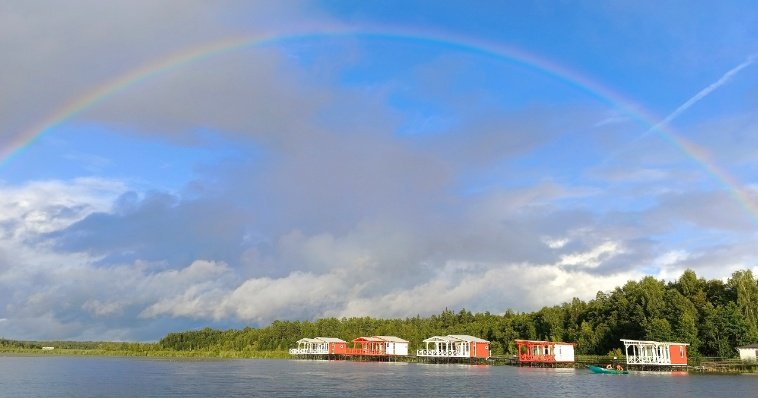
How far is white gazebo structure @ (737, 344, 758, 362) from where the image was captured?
232ft

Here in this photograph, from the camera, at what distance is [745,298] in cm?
8481

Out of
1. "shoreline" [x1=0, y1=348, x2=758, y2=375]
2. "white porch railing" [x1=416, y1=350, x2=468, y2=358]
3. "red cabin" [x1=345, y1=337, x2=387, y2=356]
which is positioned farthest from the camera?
"red cabin" [x1=345, y1=337, x2=387, y2=356]

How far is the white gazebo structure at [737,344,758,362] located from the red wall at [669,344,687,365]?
19.9ft

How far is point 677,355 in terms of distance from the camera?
73562 millimetres

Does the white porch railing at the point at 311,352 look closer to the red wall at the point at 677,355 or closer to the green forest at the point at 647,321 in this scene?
the green forest at the point at 647,321

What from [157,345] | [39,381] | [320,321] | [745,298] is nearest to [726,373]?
[745,298]

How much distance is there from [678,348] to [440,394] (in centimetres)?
4110

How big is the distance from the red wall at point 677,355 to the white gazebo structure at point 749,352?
606cm

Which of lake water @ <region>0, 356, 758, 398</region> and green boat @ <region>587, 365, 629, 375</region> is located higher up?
lake water @ <region>0, 356, 758, 398</region>

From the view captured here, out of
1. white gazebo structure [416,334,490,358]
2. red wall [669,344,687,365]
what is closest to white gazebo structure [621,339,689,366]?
red wall [669,344,687,365]

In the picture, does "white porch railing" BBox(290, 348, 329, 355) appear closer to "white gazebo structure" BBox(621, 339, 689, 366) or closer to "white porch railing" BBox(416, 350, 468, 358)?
"white porch railing" BBox(416, 350, 468, 358)

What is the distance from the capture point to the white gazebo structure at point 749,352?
2785 inches

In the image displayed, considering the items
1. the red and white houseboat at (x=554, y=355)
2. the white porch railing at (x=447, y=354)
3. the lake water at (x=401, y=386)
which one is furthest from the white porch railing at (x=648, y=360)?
the white porch railing at (x=447, y=354)

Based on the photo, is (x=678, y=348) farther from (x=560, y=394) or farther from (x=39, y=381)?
(x=39, y=381)
